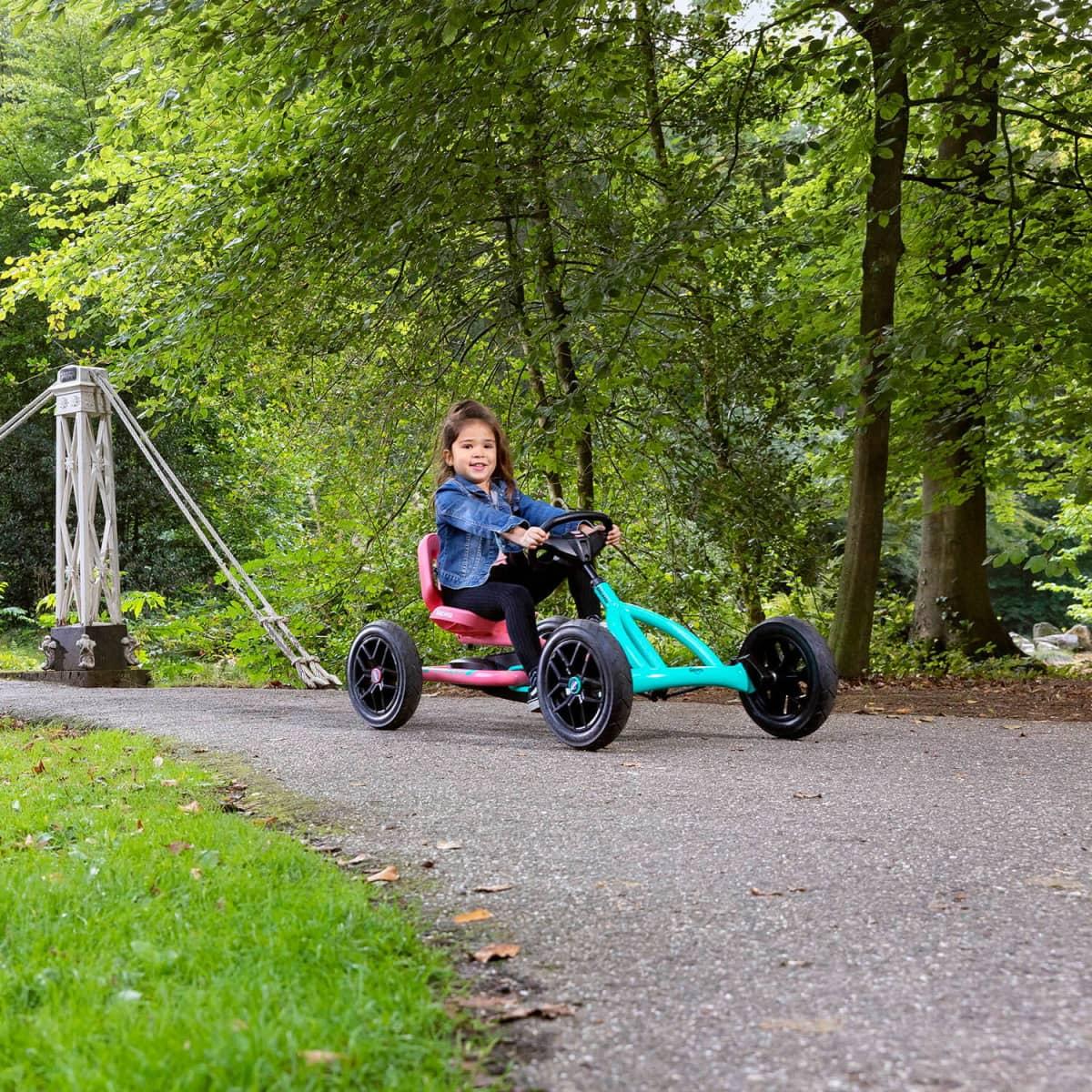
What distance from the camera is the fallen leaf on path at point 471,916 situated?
289 cm

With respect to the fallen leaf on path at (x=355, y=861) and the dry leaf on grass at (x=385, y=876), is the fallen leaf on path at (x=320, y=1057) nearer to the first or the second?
the dry leaf on grass at (x=385, y=876)

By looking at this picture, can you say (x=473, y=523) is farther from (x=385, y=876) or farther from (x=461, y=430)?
(x=385, y=876)

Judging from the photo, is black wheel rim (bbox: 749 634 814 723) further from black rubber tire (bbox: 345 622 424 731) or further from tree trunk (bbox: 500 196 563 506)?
tree trunk (bbox: 500 196 563 506)

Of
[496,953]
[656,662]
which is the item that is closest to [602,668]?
[656,662]

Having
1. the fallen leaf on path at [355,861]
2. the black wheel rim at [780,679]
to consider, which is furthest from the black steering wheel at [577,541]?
the fallen leaf on path at [355,861]

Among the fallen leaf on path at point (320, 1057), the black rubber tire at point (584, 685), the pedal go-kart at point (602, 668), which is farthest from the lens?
the pedal go-kart at point (602, 668)

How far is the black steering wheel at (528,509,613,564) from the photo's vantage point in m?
5.89

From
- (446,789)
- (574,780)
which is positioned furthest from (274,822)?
(574,780)

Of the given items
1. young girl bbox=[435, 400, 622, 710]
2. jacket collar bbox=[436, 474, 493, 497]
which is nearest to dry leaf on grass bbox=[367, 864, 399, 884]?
young girl bbox=[435, 400, 622, 710]

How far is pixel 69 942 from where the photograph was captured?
270 centimetres

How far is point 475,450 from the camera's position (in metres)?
6.52

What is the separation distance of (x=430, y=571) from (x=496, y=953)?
13.4 ft

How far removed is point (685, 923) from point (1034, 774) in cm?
265

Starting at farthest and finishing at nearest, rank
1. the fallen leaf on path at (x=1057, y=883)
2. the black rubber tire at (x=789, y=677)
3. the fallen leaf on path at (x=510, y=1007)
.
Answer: the black rubber tire at (x=789, y=677)
the fallen leaf on path at (x=1057, y=883)
the fallen leaf on path at (x=510, y=1007)
